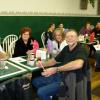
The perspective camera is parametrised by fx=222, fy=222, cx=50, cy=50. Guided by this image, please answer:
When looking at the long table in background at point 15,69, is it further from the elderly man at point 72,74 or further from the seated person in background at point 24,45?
the seated person in background at point 24,45

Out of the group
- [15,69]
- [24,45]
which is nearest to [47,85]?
[15,69]

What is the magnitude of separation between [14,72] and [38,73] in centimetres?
80

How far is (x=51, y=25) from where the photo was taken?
20.4ft

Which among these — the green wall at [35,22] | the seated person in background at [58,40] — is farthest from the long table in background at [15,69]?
the green wall at [35,22]

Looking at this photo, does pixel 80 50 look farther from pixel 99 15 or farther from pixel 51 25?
pixel 99 15

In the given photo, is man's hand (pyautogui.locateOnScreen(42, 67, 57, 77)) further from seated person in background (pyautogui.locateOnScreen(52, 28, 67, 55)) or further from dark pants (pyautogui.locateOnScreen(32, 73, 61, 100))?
seated person in background (pyautogui.locateOnScreen(52, 28, 67, 55))

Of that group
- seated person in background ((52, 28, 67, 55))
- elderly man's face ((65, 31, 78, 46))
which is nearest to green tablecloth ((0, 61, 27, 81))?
elderly man's face ((65, 31, 78, 46))

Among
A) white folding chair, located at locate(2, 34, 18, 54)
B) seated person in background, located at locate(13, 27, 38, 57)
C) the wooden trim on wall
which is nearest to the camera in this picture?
seated person in background, located at locate(13, 27, 38, 57)

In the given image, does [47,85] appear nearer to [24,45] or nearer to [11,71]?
[11,71]

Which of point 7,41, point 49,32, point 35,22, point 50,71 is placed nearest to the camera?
point 50,71

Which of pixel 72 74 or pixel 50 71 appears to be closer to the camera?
pixel 72 74

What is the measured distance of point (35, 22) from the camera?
6141 millimetres

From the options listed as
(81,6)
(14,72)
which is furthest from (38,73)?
(81,6)

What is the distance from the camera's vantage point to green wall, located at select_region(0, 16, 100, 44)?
5.47m
